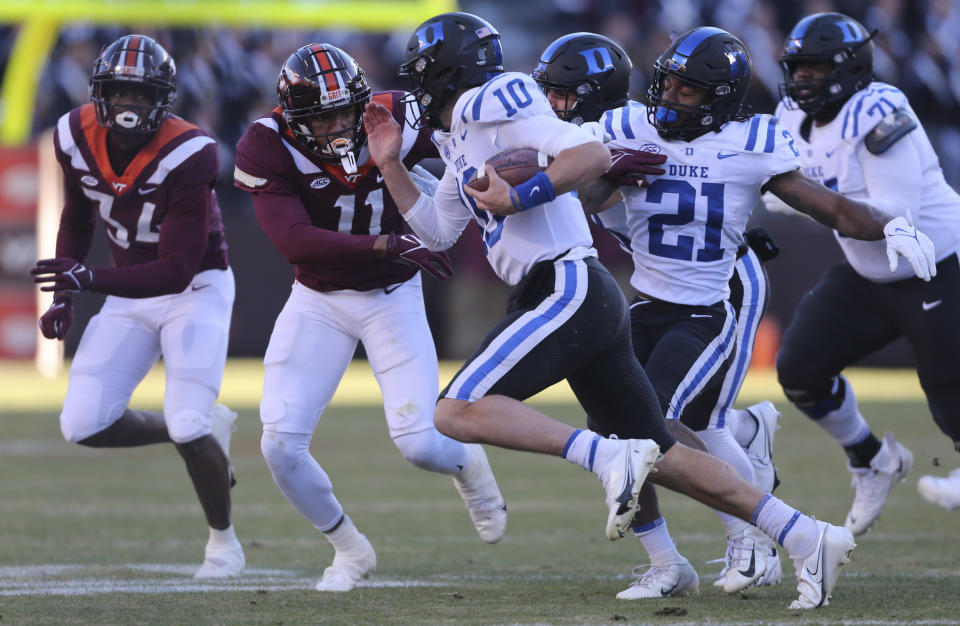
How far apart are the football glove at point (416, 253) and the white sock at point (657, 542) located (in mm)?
1029

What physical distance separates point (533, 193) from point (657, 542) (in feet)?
4.27

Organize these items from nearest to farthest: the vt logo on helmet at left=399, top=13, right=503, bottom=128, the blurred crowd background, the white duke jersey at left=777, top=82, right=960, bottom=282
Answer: the vt logo on helmet at left=399, top=13, right=503, bottom=128, the white duke jersey at left=777, top=82, right=960, bottom=282, the blurred crowd background

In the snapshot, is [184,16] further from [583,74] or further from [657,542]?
[657,542]

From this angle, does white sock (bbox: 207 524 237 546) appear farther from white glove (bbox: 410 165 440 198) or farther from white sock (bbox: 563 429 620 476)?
white sock (bbox: 563 429 620 476)

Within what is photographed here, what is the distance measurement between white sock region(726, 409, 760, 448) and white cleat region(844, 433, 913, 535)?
2.88 feet

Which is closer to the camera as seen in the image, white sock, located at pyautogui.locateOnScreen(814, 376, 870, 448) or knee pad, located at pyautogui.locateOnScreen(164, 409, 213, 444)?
knee pad, located at pyautogui.locateOnScreen(164, 409, 213, 444)

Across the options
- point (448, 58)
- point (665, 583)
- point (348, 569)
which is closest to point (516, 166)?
point (448, 58)

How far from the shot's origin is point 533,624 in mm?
3830

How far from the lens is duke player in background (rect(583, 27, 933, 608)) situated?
177 inches

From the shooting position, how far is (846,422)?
5820 mm

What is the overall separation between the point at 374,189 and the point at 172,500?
283 centimetres

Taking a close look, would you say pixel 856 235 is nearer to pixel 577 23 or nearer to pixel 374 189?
pixel 374 189

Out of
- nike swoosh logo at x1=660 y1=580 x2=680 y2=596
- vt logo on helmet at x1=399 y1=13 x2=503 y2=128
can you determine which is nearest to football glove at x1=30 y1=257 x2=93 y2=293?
vt logo on helmet at x1=399 y1=13 x2=503 y2=128

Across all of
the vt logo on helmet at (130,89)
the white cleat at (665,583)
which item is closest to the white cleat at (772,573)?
the white cleat at (665,583)
